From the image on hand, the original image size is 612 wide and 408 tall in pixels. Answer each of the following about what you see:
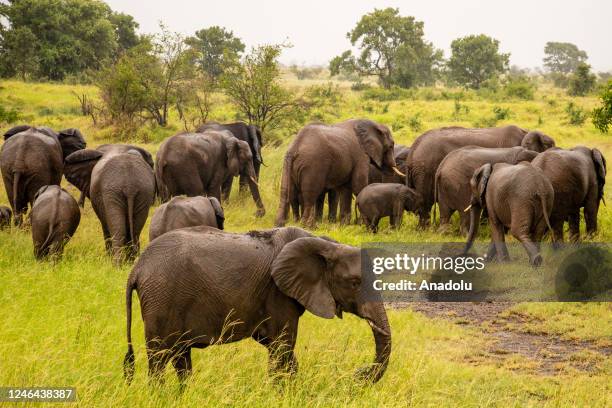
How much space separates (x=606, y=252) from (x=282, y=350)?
22.8 ft

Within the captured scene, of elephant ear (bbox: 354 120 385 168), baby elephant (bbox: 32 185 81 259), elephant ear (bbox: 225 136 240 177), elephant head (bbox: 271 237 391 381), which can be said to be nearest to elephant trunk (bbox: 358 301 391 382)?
elephant head (bbox: 271 237 391 381)

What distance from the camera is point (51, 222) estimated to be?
9664 mm

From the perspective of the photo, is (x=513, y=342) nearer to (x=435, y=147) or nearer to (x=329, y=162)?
(x=329, y=162)

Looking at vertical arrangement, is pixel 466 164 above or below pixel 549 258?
above

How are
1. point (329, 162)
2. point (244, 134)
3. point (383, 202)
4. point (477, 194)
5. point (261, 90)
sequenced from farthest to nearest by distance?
point (261, 90) < point (244, 134) < point (329, 162) < point (383, 202) < point (477, 194)

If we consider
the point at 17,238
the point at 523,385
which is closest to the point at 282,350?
the point at 523,385

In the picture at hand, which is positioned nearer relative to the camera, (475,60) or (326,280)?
(326,280)

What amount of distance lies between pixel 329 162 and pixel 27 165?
5329mm

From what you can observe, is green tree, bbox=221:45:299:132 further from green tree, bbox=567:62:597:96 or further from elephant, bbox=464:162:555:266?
green tree, bbox=567:62:597:96

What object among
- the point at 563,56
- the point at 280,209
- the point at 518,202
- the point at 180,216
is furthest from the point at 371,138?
the point at 563,56

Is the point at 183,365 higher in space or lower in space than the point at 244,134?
lower

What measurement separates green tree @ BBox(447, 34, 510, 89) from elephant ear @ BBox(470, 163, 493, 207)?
4827 cm

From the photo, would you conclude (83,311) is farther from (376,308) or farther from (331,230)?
(331,230)

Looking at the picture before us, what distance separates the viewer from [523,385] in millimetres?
6973
